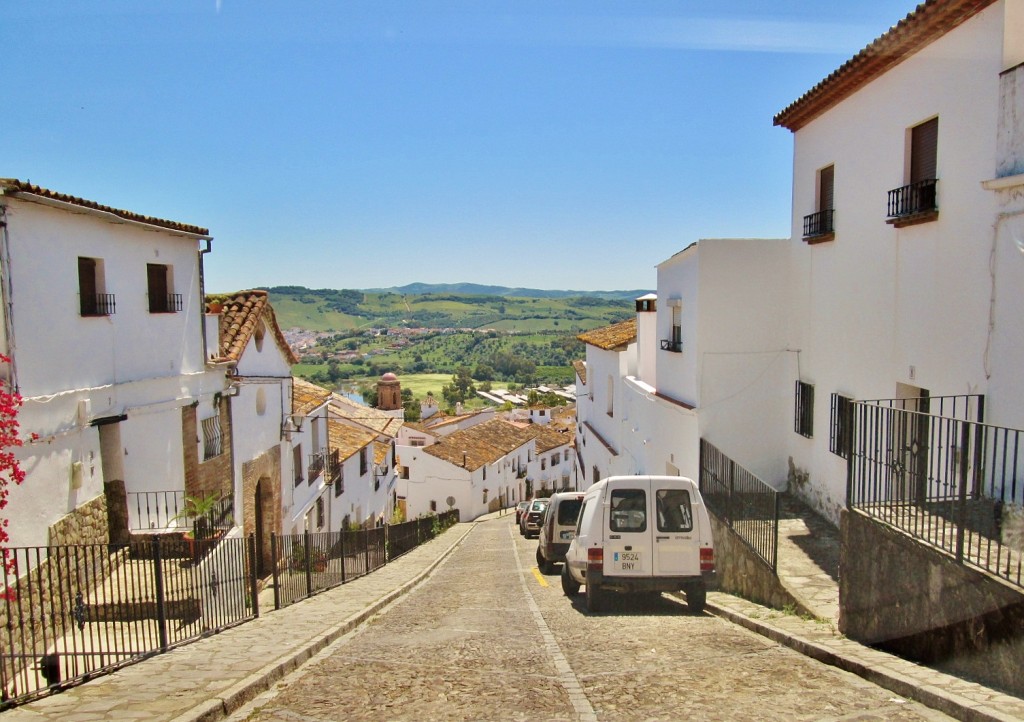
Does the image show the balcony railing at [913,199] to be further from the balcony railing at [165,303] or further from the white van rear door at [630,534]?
the balcony railing at [165,303]

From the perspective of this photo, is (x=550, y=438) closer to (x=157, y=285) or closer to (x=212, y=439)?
(x=212, y=439)

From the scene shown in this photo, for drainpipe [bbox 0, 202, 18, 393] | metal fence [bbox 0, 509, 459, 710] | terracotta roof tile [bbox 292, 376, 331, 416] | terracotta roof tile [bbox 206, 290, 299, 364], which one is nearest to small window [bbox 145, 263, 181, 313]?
terracotta roof tile [bbox 206, 290, 299, 364]

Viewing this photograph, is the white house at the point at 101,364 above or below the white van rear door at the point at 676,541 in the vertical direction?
above

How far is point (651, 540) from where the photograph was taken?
9531 millimetres

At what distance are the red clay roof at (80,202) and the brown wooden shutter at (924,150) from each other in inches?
445

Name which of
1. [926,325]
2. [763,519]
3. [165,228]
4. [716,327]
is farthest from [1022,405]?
[165,228]

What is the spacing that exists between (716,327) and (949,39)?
649 cm

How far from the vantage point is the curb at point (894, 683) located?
4602 mm

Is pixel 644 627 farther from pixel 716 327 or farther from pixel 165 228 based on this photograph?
pixel 165 228

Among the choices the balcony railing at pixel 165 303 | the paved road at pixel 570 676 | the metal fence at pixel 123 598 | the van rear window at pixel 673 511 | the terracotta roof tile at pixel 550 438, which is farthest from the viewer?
the terracotta roof tile at pixel 550 438

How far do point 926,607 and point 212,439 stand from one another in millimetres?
12666

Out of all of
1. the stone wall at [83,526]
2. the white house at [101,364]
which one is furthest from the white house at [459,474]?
the stone wall at [83,526]

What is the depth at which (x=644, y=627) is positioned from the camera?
849cm

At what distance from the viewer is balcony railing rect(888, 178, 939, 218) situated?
9445 mm
